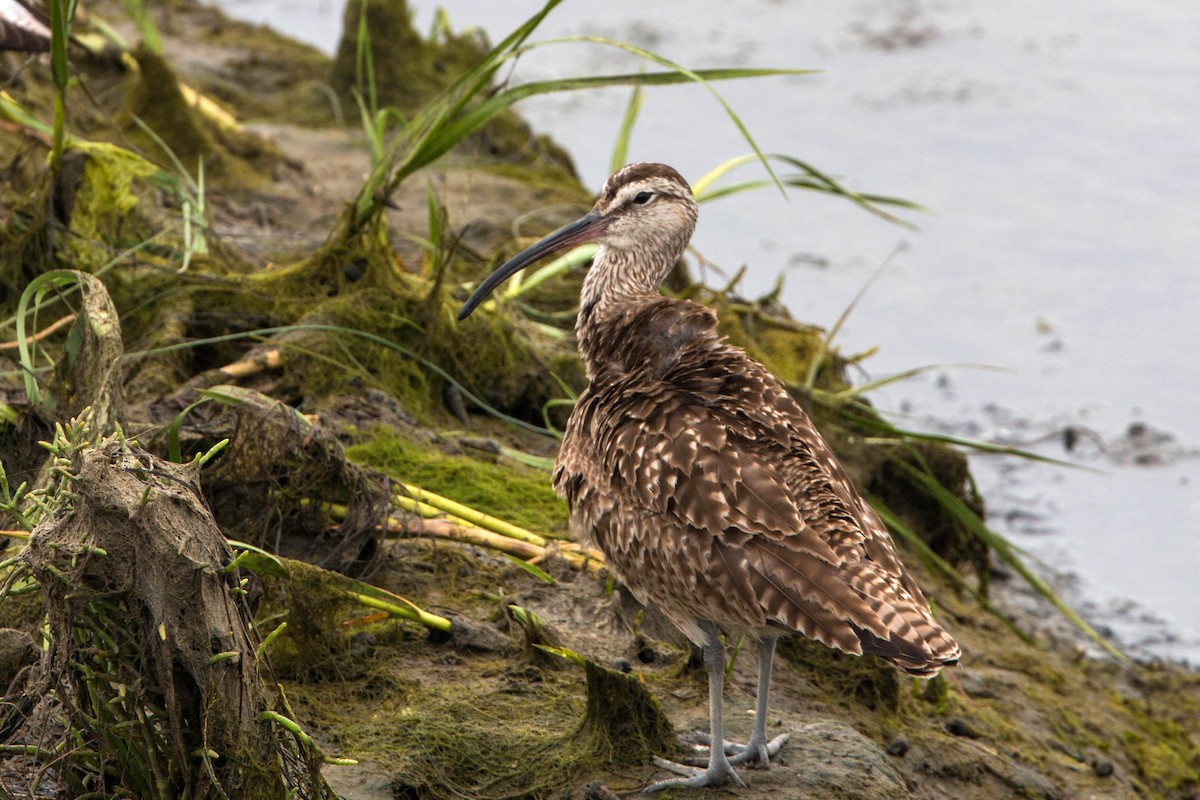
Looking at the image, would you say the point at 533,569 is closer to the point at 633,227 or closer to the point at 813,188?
the point at 633,227

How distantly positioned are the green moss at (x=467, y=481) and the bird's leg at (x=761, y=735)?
4.41 feet

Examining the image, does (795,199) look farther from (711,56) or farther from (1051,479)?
(1051,479)

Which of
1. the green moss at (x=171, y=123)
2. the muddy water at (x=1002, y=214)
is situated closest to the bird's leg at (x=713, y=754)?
the muddy water at (x=1002, y=214)

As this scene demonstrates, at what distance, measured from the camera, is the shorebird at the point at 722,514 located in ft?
12.2

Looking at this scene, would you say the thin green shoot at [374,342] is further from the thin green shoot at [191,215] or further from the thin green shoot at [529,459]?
the thin green shoot at [191,215]

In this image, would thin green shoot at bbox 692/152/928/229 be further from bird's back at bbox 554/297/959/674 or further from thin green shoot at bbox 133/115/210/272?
thin green shoot at bbox 133/115/210/272

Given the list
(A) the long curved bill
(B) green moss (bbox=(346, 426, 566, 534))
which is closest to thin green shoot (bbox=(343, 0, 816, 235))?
(A) the long curved bill

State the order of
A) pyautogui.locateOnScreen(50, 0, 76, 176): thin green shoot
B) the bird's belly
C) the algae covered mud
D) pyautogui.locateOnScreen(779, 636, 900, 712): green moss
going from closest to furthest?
1. the algae covered mud
2. the bird's belly
3. pyautogui.locateOnScreen(779, 636, 900, 712): green moss
4. pyautogui.locateOnScreen(50, 0, 76, 176): thin green shoot

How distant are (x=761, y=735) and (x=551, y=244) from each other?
6.46 feet

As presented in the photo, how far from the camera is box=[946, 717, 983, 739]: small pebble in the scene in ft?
16.5

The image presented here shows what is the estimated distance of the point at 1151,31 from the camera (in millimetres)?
12617

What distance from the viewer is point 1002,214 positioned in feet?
33.9

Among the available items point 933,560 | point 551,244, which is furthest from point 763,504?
point 933,560

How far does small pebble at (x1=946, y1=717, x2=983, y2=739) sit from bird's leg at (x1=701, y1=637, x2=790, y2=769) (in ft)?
3.60
